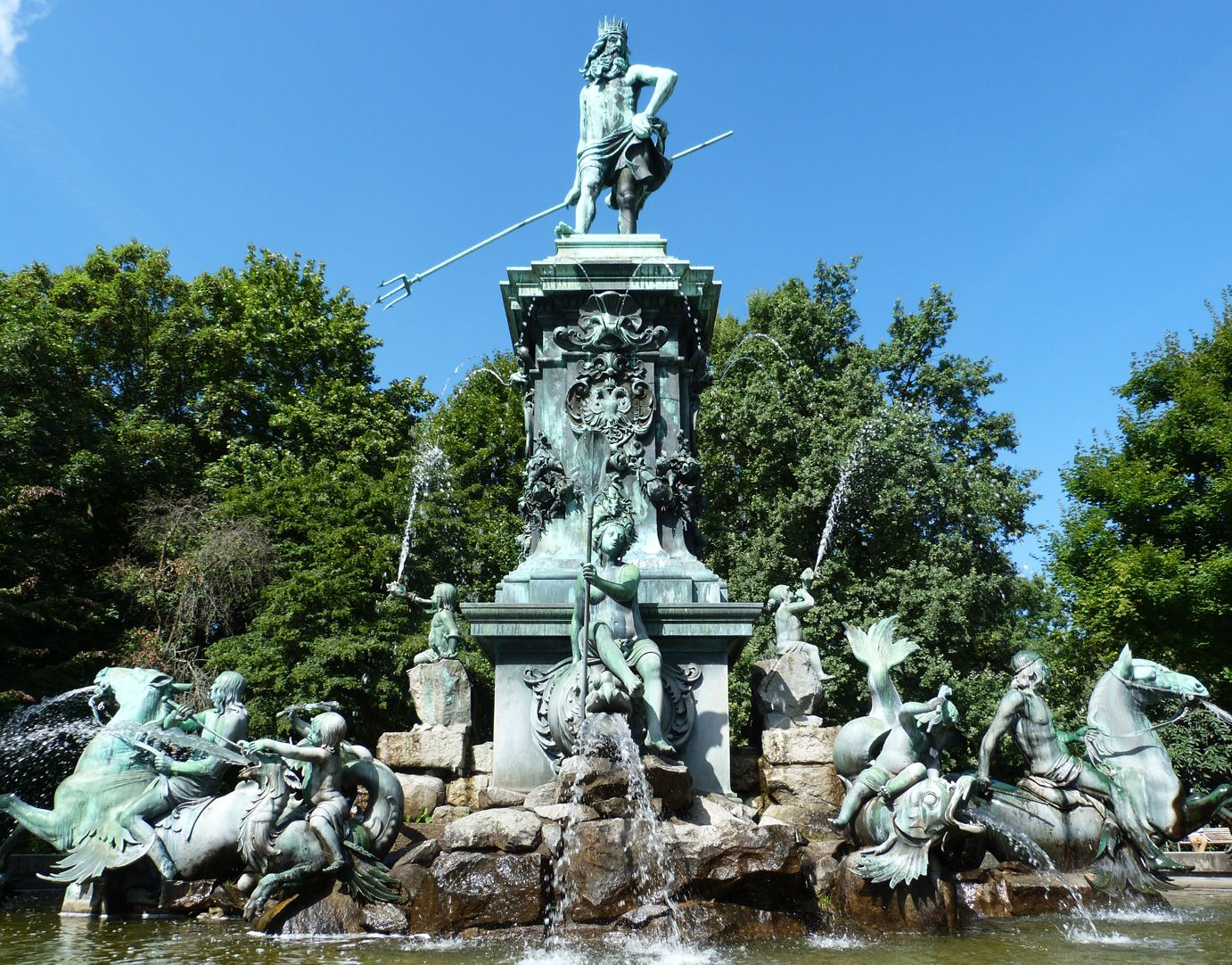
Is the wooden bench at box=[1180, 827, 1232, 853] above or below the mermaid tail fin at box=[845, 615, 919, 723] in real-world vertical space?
below

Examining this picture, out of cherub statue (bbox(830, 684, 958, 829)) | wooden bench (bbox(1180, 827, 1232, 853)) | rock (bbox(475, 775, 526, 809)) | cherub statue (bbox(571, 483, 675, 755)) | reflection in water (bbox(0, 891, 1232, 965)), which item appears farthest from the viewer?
wooden bench (bbox(1180, 827, 1232, 853))

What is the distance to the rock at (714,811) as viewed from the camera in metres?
8.21

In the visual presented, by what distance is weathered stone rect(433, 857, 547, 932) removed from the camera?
6871 mm

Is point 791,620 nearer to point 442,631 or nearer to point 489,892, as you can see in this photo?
point 442,631

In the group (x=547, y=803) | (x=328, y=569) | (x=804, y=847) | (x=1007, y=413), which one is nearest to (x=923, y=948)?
(x=804, y=847)

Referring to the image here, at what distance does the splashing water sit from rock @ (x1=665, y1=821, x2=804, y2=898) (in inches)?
5.7

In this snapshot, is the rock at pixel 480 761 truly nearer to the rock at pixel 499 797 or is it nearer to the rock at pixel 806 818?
the rock at pixel 499 797

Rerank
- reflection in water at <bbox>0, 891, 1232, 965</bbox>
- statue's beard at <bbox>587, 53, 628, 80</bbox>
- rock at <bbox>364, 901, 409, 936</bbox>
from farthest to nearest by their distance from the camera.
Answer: statue's beard at <bbox>587, 53, 628, 80</bbox>
rock at <bbox>364, 901, 409, 936</bbox>
reflection in water at <bbox>0, 891, 1232, 965</bbox>

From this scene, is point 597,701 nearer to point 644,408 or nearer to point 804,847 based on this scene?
point 804,847

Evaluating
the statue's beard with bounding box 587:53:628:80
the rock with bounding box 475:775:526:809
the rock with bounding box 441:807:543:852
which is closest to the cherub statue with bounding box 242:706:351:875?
the rock with bounding box 441:807:543:852

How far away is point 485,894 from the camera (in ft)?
22.7

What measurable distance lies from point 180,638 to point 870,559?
48.0 ft

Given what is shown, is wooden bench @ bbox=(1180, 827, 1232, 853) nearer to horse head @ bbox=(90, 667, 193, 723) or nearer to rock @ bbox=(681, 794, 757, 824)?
rock @ bbox=(681, 794, 757, 824)

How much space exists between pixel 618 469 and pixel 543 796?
3.66 meters
